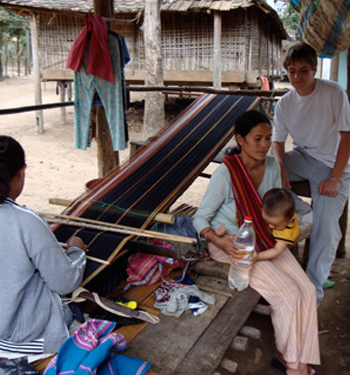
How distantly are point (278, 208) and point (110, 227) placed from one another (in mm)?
971

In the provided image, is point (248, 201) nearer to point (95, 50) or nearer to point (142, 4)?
point (95, 50)

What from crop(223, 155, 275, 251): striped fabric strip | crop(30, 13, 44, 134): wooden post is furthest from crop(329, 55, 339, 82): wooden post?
crop(30, 13, 44, 134): wooden post

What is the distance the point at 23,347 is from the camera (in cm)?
147

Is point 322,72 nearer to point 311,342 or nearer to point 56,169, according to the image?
point 56,169

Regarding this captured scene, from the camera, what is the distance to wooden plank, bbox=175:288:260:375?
1449 millimetres

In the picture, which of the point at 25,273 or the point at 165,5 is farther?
the point at 165,5

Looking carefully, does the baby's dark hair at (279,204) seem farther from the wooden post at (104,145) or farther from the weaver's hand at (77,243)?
the wooden post at (104,145)

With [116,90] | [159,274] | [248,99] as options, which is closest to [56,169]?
[116,90]

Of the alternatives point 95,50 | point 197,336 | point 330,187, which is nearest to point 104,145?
point 95,50

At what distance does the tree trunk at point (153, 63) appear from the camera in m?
8.20

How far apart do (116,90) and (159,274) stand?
229 centimetres

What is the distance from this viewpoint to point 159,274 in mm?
2127

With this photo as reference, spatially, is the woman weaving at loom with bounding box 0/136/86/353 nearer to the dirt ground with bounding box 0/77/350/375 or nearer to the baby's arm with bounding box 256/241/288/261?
the baby's arm with bounding box 256/241/288/261

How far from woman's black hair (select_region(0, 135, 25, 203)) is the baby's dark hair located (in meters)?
1.23
